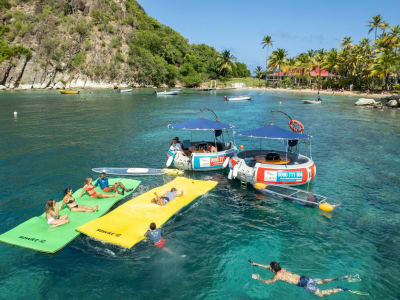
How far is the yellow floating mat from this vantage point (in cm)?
1175

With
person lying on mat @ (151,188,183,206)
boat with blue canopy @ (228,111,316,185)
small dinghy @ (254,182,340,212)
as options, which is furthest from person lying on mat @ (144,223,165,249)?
boat with blue canopy @ (228,111,316,185)

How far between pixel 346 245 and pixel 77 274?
10.6 meters

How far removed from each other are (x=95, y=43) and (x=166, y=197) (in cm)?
13207

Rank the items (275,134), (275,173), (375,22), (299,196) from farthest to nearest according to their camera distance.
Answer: (375,22) < (275,134) < (275,173) < (299,196)

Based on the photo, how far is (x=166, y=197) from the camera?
50.3 feet

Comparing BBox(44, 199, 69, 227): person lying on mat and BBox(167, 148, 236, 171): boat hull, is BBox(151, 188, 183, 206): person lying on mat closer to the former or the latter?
BBox(44, 199, 69, 227): person lying on mat

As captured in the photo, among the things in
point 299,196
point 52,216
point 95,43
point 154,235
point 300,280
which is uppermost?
point 95,43

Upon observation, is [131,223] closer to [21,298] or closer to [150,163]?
[21,298]

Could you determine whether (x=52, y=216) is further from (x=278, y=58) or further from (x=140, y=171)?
(x=278, y=58)

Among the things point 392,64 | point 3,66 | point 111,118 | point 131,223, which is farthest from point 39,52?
point 131,223

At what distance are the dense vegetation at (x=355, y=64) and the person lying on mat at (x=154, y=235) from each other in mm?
85135

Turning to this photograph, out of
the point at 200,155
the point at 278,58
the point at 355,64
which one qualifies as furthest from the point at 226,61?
the point at 200,155

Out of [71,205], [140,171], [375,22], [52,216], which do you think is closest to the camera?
[52,216]

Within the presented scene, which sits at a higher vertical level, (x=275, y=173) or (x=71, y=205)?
(x=275, y=173)
